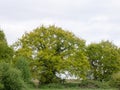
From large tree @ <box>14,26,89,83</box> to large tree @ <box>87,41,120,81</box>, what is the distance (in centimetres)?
796

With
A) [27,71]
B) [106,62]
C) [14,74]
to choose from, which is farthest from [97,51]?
[14,74]

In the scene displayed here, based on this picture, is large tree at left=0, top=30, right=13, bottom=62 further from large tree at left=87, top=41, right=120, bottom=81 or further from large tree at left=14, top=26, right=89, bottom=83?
large tree at left=87, top=41, right=120, bottom=81

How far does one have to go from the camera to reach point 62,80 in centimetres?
7606

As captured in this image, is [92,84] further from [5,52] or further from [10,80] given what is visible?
[10,80]


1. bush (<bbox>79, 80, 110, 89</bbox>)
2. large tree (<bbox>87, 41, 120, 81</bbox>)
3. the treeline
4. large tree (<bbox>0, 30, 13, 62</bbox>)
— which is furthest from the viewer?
large tree (<bbox>87, 41, 120, 81</bbox>)

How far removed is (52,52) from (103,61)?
13.4 m

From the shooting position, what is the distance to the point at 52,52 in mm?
75750

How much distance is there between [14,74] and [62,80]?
33.3 meters

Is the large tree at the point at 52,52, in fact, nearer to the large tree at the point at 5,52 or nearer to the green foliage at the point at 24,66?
the large tree at the point at 5,52

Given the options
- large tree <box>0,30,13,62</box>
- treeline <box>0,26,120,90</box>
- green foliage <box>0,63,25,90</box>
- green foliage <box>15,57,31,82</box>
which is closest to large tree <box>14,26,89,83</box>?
treeline <box>0,26,120,90</box>

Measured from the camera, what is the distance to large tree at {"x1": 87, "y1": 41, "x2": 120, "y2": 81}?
85438 millimetres

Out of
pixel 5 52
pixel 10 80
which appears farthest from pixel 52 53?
pixel 10 80

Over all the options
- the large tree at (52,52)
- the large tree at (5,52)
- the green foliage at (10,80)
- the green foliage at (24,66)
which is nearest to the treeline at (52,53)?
the large tree at (52,52)

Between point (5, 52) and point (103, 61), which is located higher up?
point (103, 61)
